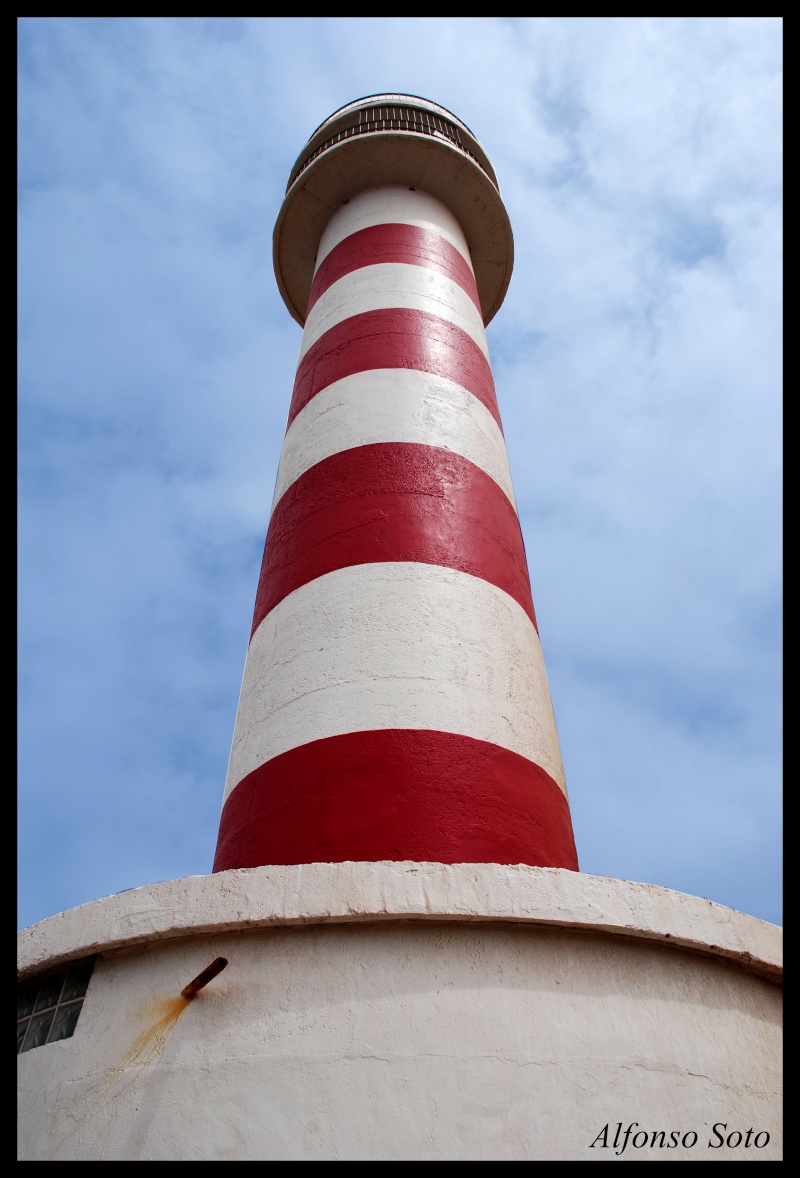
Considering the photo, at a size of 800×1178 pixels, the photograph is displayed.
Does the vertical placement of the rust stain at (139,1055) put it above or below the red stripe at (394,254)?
below

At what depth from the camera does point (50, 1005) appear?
2.01 m

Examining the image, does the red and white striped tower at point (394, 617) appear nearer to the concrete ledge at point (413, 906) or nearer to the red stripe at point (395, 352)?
the red stripe at point (395, 352)

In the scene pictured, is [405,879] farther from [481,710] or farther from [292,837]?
[481,710]

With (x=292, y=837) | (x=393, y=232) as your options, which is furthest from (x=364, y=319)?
(x=292, y=837)

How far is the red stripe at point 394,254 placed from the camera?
16.0ft

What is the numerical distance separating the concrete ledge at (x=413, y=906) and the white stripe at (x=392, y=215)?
14.3 ft

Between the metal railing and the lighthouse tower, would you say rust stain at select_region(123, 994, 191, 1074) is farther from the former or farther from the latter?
the metal railing

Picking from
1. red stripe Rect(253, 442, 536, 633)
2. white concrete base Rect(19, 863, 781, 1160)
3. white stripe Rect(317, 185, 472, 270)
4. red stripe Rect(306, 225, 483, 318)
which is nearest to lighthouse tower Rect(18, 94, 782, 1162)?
white concrete base Rect(19, 863, 781, 1160)

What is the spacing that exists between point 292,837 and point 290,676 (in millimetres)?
595

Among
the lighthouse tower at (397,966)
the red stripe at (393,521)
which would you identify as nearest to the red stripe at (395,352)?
the red stripe at (393,521)

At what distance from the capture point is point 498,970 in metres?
1.83

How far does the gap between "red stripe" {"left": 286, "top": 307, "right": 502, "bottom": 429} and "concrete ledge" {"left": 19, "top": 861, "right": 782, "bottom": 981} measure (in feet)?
8.61

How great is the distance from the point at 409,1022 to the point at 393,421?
2488mm

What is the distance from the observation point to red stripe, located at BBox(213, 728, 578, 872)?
2416 millimetres
